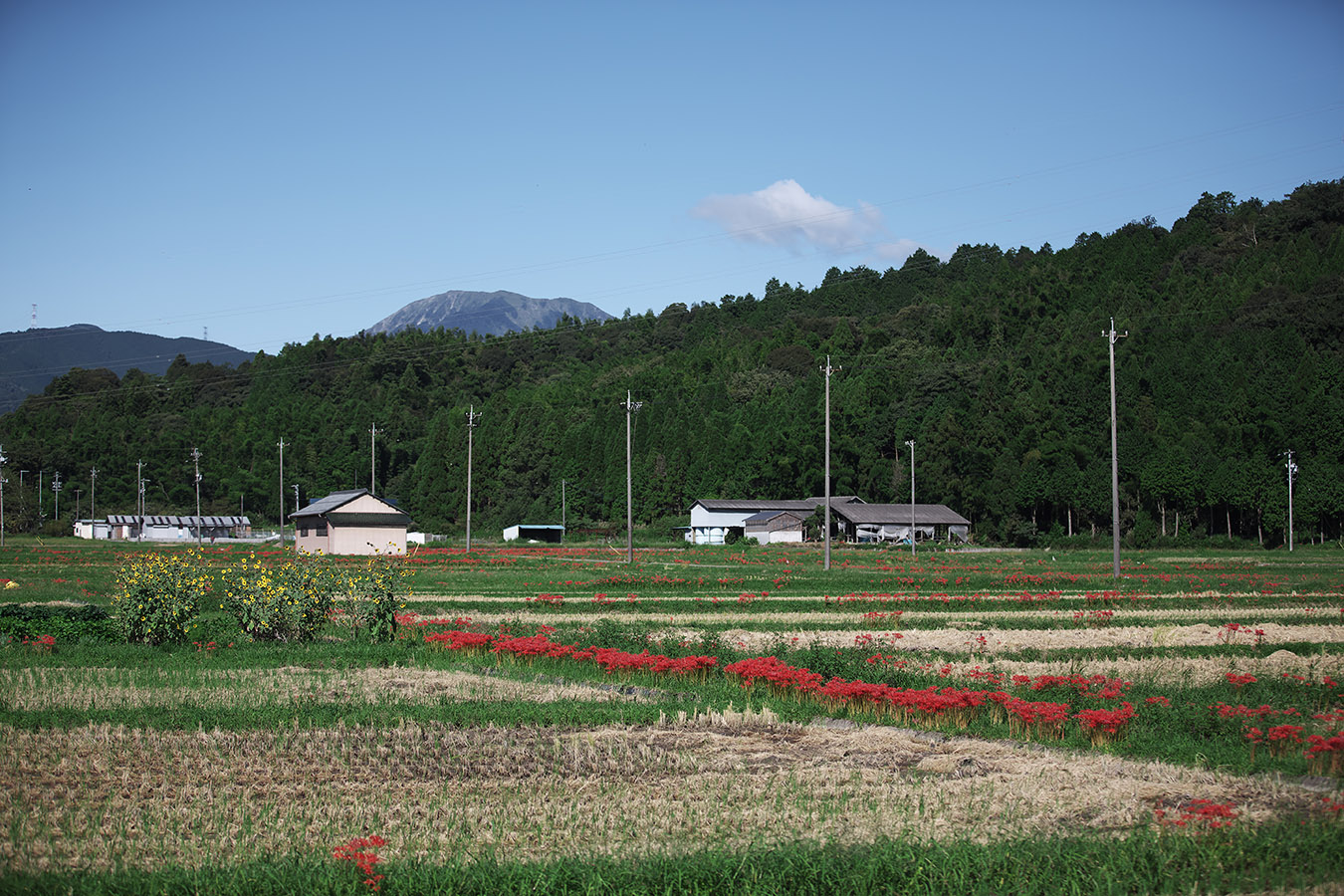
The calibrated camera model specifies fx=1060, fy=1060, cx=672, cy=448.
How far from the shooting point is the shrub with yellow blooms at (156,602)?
20.8 m

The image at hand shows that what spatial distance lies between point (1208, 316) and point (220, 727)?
107m

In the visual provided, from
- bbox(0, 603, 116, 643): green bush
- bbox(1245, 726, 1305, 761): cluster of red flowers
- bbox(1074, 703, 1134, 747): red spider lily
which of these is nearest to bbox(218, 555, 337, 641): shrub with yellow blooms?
bbox(0, 603, 116, 643): green bush

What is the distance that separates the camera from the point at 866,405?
389 feet

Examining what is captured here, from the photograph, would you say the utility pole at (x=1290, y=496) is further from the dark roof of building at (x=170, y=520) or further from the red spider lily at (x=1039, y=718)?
the dark roof of building at (x=170, y=520)

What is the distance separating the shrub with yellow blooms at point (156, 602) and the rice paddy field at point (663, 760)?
0.48 meters

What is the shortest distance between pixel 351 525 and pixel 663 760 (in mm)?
57179

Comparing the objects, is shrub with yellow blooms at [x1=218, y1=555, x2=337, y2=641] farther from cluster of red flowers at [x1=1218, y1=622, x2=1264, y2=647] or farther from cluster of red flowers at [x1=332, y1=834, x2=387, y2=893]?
cluster of red flowers at [x1=1218, y1=622, x2=1264, y2=647]

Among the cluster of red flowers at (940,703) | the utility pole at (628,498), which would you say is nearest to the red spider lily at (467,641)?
the cluster of red flowers at (940,703)

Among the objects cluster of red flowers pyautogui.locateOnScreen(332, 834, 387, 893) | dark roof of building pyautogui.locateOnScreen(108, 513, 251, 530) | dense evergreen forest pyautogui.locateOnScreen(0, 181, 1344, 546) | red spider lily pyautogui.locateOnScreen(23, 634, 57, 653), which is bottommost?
dark roof of building pyautogui.locateOnScreen(108, 513, 251, 530)

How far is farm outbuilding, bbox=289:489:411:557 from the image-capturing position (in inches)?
2569

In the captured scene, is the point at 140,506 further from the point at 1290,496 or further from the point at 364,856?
the point at 364,856

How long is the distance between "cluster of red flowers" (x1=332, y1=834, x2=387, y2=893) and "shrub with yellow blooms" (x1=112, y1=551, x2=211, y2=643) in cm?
1452

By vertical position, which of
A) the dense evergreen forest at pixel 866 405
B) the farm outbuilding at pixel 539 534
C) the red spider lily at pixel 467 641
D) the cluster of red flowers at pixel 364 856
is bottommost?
the farm outbuilding at pixel 539 534

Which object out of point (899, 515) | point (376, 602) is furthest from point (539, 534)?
point (376, 602)
